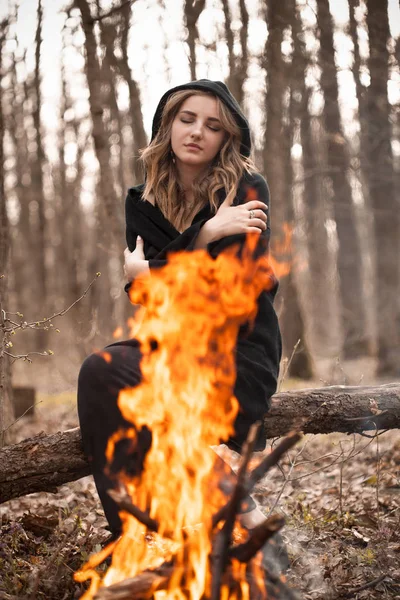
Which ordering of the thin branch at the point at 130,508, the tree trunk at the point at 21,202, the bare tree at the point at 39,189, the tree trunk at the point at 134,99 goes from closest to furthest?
the thin branch at the point at 130,508 < the tree trunk at the point at 134,99 < the bare tree at the point at 39,189 < the tree trunk at the point at 21,202

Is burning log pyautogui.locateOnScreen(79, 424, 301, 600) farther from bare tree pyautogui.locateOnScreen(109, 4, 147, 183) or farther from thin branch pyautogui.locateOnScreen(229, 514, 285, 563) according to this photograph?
bare tree pyautogui.locateOnScreen(109, 4, 147, 183)

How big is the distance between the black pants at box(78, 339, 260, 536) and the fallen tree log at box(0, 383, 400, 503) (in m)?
0.18

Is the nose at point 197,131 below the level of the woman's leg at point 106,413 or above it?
above

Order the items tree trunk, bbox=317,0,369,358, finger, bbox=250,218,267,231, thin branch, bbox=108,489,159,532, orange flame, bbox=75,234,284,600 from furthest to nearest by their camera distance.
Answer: tree trunk, bbox=317,0,369,358 → finger, bbox=250,218,267,231 → orange flame, bbox=75,234,284,600 → thin branch, bbox=108,489,159,532

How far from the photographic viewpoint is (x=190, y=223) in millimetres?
3219

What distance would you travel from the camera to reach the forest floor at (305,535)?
2.55 metres

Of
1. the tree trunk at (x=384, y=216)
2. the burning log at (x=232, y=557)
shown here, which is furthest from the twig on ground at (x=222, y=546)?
the tree trunk at (x=384, y=216)

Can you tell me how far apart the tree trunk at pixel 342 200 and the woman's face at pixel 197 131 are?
21.7 ft

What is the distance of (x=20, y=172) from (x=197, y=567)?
59.7 feet

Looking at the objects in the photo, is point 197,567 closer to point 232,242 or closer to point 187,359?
point 187,359

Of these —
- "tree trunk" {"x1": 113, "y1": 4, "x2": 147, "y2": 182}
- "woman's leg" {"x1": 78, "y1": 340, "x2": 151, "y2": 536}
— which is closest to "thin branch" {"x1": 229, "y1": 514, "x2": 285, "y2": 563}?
"woman's leg" {"x1": 78, "y1": 340, "x2": 151, "y2": 536}

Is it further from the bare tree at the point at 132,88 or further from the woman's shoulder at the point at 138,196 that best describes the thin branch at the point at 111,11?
the woman's shoulder at the point at 138,196

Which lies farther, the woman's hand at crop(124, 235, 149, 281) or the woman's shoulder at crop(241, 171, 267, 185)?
the woman's shoulder at crop(241, 171, 267, 185)

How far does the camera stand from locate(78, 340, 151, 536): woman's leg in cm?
259
